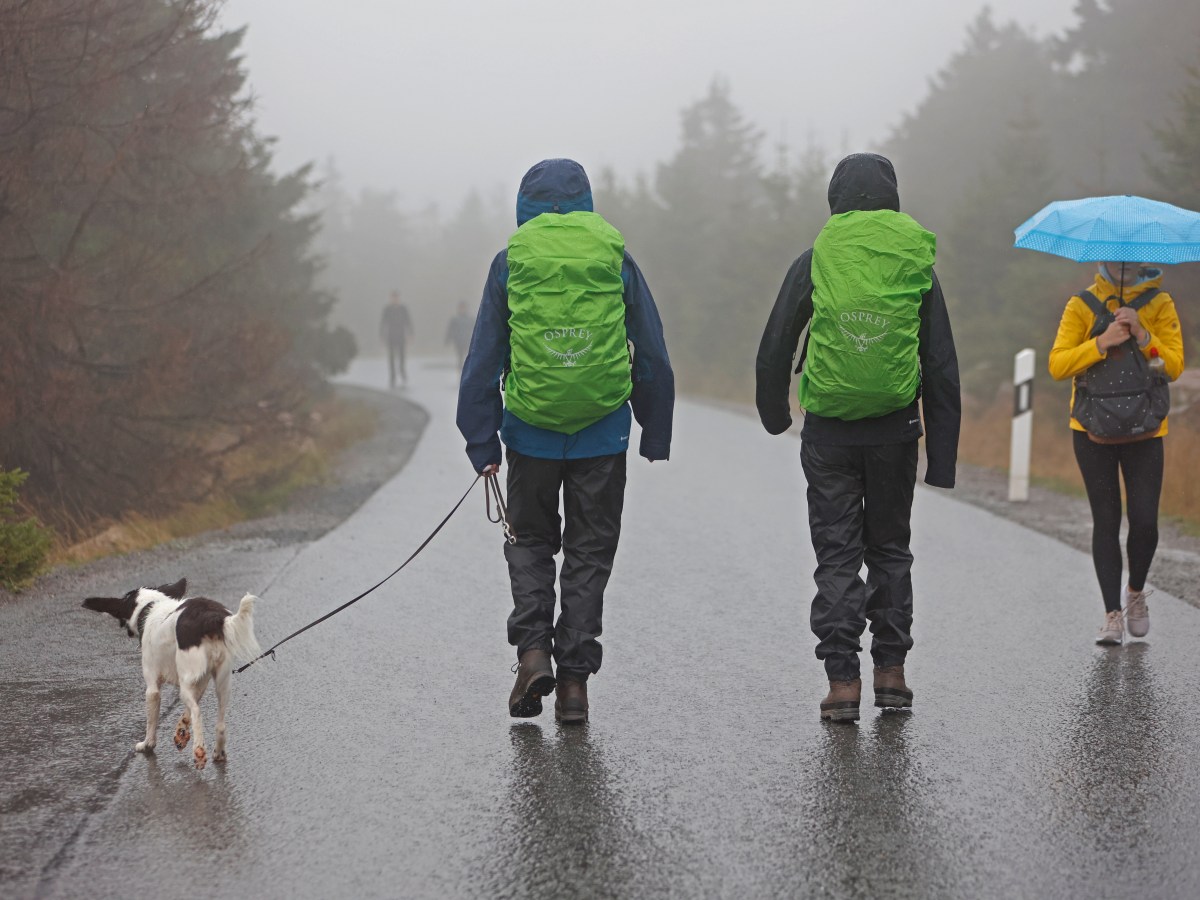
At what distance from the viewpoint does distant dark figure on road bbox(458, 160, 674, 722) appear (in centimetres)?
478

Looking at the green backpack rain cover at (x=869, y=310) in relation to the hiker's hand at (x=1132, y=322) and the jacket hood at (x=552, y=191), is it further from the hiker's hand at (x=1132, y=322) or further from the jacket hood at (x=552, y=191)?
the hiker's hand at (x=1132, y=322)

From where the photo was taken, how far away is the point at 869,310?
4.82 m

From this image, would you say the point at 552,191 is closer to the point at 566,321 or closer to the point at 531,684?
the point at 566,321

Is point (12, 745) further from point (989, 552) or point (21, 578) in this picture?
point (989, 552)

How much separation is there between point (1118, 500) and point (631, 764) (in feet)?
10.5

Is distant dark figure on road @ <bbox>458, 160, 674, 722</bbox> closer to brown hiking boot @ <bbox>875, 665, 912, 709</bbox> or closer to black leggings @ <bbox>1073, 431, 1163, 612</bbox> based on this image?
brown hiking boot @ <bbox>875, 665, 912, 709</bbox>

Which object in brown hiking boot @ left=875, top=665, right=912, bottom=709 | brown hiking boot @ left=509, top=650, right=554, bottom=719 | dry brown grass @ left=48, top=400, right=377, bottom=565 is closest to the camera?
brown hiking boot @ left=509, top=650, right=554, bottom=719

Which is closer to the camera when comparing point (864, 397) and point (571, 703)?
point (864, 397)

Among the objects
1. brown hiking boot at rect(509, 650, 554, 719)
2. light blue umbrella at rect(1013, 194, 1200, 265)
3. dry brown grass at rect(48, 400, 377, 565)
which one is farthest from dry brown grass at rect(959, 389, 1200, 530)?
dry brown grass at rect(48, 400, 377, 565)

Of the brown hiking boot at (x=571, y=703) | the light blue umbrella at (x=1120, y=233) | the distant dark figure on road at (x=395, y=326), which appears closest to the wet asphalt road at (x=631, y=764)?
the brown hiking boot at (x=571, y=703)

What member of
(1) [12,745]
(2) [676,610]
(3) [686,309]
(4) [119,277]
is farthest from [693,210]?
(1) [12,745]

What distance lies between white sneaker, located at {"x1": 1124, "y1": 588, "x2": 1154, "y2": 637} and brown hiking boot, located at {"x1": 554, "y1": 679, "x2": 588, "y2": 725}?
2887mm

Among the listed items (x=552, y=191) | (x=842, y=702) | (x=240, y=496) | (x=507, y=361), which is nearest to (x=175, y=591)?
(x=507, y=361)

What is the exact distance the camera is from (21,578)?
7.66m
